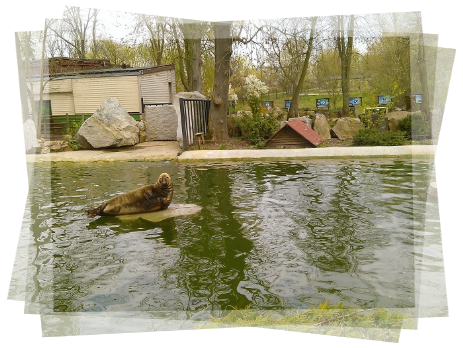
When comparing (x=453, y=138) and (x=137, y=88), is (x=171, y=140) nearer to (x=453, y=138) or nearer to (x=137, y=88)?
(x=137, y=88)

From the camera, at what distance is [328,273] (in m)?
5.33

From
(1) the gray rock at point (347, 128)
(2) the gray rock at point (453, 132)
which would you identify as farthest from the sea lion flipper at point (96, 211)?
(2) the gray rock at point (453, 132)

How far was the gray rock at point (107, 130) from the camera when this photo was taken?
1869 cm

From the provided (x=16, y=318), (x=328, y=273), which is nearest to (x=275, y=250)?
(x=328, y=273)

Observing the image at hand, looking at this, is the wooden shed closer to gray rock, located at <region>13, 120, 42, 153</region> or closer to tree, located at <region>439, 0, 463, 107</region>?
tree, located at <region>439, 0, 463, 107</region>

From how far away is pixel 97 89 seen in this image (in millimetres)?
25422

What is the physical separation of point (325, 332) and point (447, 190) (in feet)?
21.5

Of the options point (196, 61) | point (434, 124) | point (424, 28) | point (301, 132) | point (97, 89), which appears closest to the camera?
point (301, 132)

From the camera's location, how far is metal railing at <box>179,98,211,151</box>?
56.7 ft

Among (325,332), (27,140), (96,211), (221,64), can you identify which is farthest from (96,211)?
(221,64)

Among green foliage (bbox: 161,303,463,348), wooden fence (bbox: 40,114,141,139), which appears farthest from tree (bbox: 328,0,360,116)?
green foliage (bbox: 161,303,463,348)

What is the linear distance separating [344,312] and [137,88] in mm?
Answer: 22892

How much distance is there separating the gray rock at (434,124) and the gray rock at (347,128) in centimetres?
276

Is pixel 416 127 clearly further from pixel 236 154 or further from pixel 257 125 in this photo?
pixel 236 154
